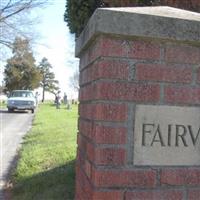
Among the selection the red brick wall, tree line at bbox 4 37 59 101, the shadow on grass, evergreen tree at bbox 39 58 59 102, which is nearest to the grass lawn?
the shadow on grass

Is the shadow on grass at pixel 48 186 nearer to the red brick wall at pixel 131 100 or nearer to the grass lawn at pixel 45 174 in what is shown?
the grass lawn at pixel 45 174

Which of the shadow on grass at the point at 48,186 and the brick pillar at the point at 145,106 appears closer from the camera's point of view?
the brick pillar at the point at 145,106

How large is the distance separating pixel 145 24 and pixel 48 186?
14.3 feet

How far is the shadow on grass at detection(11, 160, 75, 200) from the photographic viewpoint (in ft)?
20.2

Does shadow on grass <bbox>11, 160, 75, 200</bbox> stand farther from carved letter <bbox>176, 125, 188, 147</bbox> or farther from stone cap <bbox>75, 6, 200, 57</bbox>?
stone cap <bbox>75, 6, 200, 57</bbox>

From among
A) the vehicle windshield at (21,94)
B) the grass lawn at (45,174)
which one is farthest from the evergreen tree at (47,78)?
the grass lawn at (45,174)

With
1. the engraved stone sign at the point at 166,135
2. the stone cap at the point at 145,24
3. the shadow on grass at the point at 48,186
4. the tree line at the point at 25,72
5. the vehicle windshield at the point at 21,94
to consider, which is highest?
the tree line at the point at 25,72

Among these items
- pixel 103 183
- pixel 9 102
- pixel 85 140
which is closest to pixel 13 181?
pixel 85 140

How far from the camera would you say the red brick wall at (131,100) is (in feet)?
8.96

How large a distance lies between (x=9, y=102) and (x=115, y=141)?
34.5 m

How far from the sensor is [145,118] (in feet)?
9.06

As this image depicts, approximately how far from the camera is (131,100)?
2.76m

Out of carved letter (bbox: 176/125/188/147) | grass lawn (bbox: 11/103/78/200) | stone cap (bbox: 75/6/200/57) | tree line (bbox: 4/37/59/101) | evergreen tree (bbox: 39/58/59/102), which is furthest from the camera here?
evergreen tree (bbox: 39/58/59/102)

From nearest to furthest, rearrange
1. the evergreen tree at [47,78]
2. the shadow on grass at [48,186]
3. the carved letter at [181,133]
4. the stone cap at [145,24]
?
the stone cap at [145,24] < the carved letter at [181,133] < the shadow on grass at [48,186] < the evergreen tree at [47,78]
